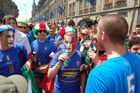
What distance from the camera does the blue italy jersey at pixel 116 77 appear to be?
0.92m

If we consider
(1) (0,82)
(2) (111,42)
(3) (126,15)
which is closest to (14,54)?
(1) (0,82)

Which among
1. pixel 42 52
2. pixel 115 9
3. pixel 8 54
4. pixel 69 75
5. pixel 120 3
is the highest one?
pixel 120 3

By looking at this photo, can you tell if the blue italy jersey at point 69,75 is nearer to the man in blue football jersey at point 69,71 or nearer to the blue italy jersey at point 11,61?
the man in blue football jersey at point 69,71

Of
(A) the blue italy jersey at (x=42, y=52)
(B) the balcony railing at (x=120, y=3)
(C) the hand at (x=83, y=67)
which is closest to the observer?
(C) the hand at (x=83, y=67)

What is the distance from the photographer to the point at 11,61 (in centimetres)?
174

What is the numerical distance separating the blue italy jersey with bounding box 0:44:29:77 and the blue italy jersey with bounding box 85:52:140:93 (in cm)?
132

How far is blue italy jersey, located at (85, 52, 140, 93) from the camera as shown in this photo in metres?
0.92

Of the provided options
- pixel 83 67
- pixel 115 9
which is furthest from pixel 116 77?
pixel 115 9

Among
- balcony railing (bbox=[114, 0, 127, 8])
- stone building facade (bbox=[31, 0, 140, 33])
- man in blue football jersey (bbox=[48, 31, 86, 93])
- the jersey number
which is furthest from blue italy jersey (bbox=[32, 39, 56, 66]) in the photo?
balcony railing (bbox=[114, 0, 127, 8])

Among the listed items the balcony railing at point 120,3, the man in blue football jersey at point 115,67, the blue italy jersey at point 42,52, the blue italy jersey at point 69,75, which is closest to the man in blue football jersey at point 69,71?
the blue italy jersey at point 69,75

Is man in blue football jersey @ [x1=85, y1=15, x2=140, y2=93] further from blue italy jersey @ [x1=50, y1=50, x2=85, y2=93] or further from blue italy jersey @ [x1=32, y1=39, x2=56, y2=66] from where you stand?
blue italy jersey @ [x1=32, y1=39, x2=56, y2=66]

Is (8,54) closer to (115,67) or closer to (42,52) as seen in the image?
(42,52)

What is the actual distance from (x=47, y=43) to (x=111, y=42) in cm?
205

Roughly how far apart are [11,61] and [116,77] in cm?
156
